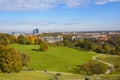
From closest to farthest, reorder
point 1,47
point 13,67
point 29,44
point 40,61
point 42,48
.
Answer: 1. point 13,67
2. point 1,47
3. point 40,61
4. point 42,48
5. point 29,44

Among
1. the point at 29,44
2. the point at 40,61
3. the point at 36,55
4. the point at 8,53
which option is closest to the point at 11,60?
the point at 8,53

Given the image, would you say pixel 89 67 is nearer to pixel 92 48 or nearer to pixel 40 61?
pixel 40 61

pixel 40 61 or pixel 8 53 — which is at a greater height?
pixel 8 53

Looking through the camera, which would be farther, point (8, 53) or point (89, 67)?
point (89, 67)

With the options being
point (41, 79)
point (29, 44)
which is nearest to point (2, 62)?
point (41, 79)

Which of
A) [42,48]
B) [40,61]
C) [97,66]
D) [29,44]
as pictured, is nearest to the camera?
[97,66]

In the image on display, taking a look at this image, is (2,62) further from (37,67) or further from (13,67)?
(37,67)
